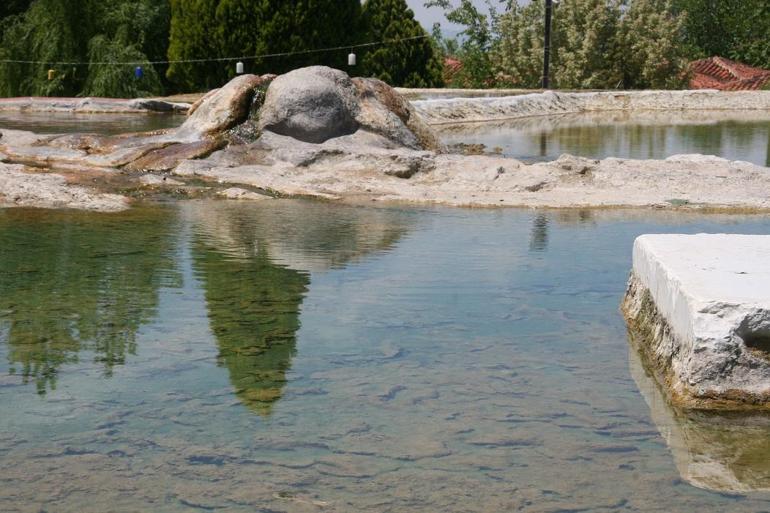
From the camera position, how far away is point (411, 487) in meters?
3.87

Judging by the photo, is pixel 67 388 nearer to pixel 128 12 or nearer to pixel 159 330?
pixel 159 330

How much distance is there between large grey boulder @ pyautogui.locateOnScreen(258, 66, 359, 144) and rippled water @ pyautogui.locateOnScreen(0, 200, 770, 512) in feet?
16.5

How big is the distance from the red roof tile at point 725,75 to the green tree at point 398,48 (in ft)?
29.6

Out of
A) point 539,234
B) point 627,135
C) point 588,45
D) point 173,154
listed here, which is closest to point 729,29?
point 588,45

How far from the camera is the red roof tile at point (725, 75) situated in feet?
112

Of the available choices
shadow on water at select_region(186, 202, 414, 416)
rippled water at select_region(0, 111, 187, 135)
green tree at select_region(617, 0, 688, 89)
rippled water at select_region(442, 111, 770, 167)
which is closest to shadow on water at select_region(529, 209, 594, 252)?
shadow on water at select_region(186, 202, 414, 416)

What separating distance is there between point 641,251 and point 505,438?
1909mm

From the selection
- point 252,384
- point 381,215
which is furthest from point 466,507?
point 381,215

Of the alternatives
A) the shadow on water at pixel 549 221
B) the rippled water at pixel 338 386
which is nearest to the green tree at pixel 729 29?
the shadow on water at pixel 549 221

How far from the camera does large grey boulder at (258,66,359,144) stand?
13.2 m

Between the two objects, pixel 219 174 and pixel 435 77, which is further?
pixel 435 77

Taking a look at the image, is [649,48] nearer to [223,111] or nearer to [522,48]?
[522,48]

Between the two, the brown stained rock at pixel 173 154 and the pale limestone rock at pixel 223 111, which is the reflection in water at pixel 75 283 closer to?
the brown stained rock at pixel 173 154

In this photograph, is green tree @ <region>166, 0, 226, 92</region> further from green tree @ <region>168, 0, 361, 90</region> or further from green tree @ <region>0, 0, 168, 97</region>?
green tree @ <region>0, 0, 168, 97</region>
